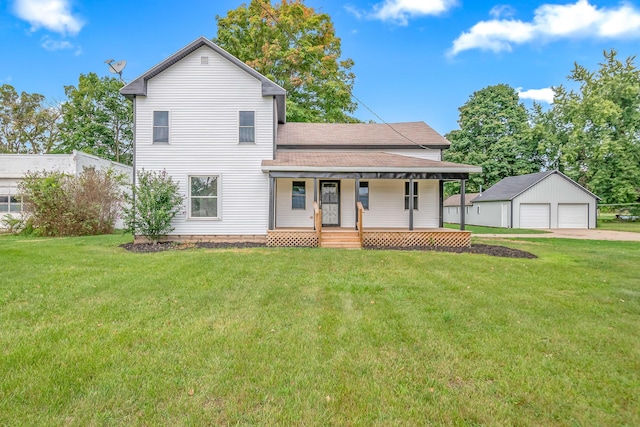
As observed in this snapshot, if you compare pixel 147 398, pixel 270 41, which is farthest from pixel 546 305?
pixel 270 41

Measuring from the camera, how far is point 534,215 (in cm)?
2398

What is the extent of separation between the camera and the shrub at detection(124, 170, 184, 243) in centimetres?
1104

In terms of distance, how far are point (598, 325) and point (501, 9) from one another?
1841 cm

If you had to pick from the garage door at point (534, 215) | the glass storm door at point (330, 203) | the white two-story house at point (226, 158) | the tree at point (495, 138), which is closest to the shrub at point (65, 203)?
the white two-story house at point (226, 158)

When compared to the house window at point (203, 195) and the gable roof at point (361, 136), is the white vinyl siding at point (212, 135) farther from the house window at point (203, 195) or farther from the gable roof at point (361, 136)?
the gable roof at point (361, 136)

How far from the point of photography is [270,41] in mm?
24312

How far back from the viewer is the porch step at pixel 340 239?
11.1m

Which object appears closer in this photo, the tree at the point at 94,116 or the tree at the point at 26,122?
the tree at the point at 94,116

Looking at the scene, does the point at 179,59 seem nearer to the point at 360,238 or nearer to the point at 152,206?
the point at 152,206

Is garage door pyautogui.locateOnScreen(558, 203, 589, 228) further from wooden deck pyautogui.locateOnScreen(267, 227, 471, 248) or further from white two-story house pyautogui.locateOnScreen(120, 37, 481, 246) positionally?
wooden deck pyautogui.locateOnScreen(267, 227, 471, 248)

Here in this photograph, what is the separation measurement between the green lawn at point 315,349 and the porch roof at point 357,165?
17.5 ft

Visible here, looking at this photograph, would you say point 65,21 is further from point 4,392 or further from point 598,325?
point 598,325

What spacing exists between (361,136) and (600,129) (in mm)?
28035

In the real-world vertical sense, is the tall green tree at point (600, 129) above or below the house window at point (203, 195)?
above
